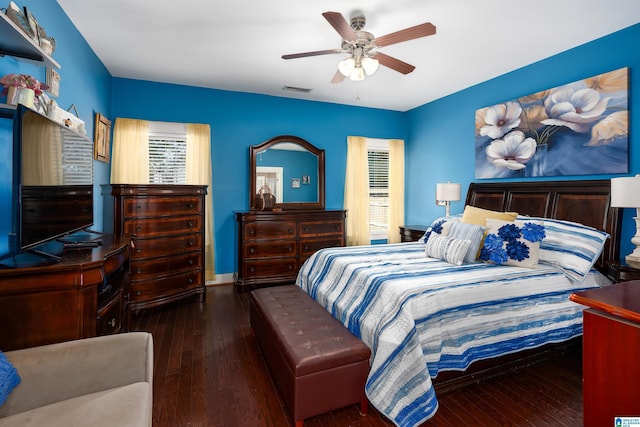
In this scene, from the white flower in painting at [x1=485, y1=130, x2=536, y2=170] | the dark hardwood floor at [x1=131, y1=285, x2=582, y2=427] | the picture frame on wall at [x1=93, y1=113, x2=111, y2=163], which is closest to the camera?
the dark hardwood floor at [x1=131, y1=285, x2=582, y2=427]

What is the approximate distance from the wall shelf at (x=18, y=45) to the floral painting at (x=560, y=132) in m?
4.16

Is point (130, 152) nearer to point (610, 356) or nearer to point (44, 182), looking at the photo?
point (44, 182)

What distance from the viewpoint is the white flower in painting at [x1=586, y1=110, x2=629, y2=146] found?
280 centimetres

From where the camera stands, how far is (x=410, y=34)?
2229mm

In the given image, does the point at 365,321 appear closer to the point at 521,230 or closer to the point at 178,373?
the point at 178,373

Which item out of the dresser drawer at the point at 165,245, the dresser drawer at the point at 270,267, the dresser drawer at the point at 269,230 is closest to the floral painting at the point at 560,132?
the dresser drawer at the point at 269,230

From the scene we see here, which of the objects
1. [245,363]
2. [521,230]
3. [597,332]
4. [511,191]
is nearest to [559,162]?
[511,191]

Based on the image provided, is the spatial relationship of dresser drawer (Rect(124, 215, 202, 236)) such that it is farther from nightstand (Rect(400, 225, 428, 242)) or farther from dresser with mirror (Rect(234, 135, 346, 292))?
nightstand (Rect(400, 225, 428, 242))

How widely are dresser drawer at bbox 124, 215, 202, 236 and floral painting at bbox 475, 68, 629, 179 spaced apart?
3.58 m

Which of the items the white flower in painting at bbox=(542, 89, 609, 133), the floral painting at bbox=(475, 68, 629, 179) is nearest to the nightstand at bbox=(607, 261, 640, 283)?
the floral painting at bbox=(475, 68, 629, 179)

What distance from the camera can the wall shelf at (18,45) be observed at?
4.76 ft

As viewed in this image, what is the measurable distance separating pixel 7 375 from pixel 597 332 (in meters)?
2.10

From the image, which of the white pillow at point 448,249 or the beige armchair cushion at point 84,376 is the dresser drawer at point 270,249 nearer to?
the white pillow at point 448,249

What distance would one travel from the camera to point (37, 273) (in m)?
1.51
